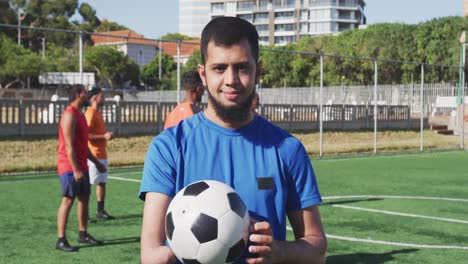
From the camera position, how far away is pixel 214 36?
8.07ft

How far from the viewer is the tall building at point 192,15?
16312cm

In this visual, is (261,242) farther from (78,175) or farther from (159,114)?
(159,114)

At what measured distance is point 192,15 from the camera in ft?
537

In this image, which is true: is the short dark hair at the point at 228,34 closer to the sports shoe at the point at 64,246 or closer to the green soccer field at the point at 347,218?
the green soccer field at the point at 347,218

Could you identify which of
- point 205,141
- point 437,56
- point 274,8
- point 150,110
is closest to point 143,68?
point 274,8

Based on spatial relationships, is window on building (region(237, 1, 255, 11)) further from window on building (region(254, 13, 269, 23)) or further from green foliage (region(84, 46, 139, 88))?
green foliage (region(84, 46, 139, 88))

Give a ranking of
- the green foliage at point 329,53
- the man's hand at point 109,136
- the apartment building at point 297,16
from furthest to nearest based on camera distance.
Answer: the apartment building at point 297,16
the green foliage at point 329,53
the man's hand at point 109,136

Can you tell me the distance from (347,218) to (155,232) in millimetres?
7765

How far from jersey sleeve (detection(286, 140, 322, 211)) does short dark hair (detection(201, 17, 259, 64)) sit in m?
0.41

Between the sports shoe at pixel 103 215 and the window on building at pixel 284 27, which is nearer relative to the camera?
the sports shoe at pixel 103 215

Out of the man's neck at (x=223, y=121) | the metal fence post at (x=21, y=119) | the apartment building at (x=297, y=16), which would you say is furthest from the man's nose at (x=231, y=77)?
the apartment building at (x=297, y=16)

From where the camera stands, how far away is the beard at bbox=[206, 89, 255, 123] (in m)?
2.48

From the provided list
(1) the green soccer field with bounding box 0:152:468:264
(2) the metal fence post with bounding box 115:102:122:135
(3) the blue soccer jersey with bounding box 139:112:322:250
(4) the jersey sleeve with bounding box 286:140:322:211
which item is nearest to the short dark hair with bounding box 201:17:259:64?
(3) the blue soccer jersey with bounding box 139:112:322:250

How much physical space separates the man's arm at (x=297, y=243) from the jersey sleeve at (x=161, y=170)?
37 cm
